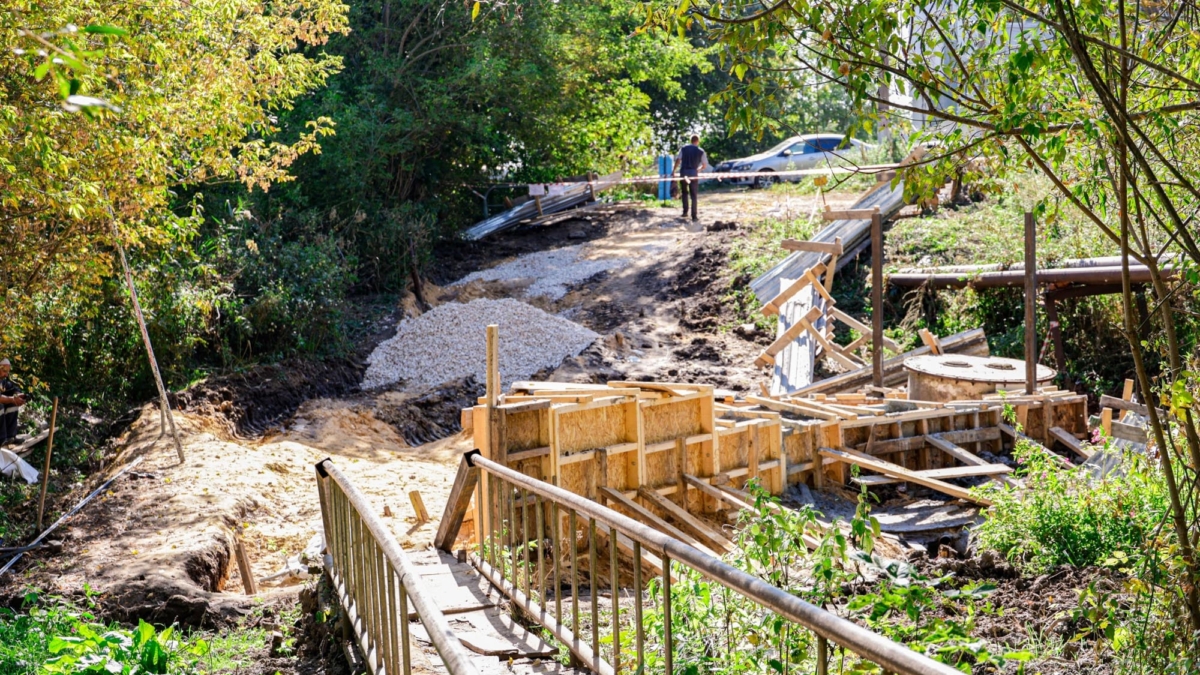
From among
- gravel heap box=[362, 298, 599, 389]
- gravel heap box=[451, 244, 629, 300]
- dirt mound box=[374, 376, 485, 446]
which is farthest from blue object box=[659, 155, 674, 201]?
dirt mound box=[374, 376, 485, 446]

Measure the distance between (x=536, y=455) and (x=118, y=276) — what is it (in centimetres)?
848

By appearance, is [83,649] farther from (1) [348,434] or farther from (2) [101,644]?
(1) [348,434]

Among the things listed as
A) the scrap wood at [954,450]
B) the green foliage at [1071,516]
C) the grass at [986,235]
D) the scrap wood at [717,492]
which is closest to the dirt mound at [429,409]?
the scrap wood at [717,492]

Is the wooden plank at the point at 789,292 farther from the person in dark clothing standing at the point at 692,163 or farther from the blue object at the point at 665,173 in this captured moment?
the blue object at the point at 665,173

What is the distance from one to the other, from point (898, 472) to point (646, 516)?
303 centimetres

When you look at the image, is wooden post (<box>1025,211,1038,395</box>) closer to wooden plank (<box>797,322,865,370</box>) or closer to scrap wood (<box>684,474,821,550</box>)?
wooden plank (<box>797,322,865,370</box>)

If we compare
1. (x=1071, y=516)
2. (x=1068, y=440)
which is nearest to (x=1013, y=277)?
(x=1068, y=440)

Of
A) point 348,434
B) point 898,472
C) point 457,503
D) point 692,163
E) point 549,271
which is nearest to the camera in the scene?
point 457,503

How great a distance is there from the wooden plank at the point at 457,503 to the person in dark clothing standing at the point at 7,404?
6.07 m

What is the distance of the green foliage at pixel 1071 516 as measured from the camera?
714 centimetres

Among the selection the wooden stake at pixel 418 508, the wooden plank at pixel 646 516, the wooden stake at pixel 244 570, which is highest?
the wooden plank at pixel 646 516

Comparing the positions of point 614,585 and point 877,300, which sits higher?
point 877,300

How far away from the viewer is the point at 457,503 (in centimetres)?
739

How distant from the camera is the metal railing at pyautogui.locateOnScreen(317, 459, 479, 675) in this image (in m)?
3.30
